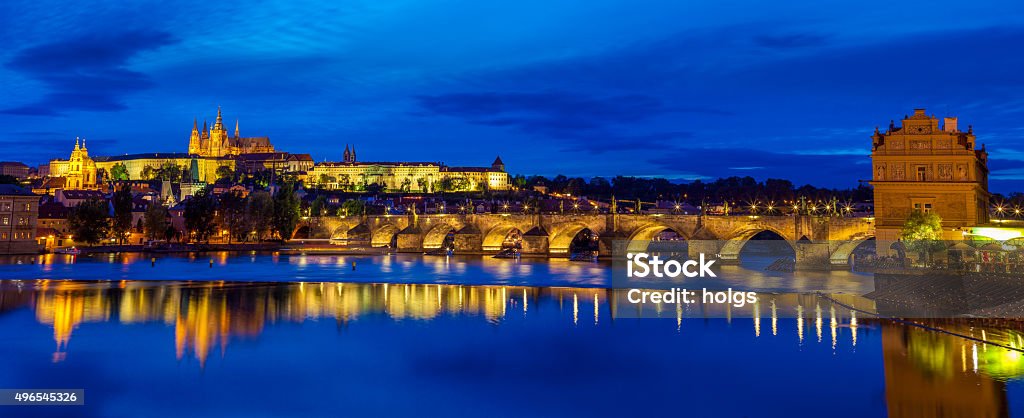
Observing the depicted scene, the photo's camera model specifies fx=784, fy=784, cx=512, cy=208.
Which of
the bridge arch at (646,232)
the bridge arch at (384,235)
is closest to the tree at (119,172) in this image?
the bridge arch at (384,235)

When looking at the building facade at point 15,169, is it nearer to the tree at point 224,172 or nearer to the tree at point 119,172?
the tree at point 119,172

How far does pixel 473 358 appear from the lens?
20391 mm

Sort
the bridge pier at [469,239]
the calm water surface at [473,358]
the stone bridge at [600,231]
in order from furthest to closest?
the bridge pier at [469,239]
the stone bridge at [600,231]
the calm water surface at [473,358]

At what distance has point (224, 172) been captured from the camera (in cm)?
15175

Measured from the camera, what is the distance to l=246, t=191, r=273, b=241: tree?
68375mm

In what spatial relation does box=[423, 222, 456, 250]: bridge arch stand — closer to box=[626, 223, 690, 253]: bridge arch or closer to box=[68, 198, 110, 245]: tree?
box=[626, 223, 690, 253]: bridge arch

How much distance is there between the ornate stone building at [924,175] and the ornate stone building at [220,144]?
154548 mm

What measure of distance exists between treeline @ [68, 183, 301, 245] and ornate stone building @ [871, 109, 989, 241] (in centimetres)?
5115

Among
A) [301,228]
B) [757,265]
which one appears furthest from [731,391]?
[301,228]

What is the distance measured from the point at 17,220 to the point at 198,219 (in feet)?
46.0

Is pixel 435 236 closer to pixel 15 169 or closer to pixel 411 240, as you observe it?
pixel 411 240

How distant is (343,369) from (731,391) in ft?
30.0

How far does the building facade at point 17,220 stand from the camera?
5253 cm

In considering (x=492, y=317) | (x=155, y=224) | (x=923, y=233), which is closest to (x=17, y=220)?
(x=155, y=224)
